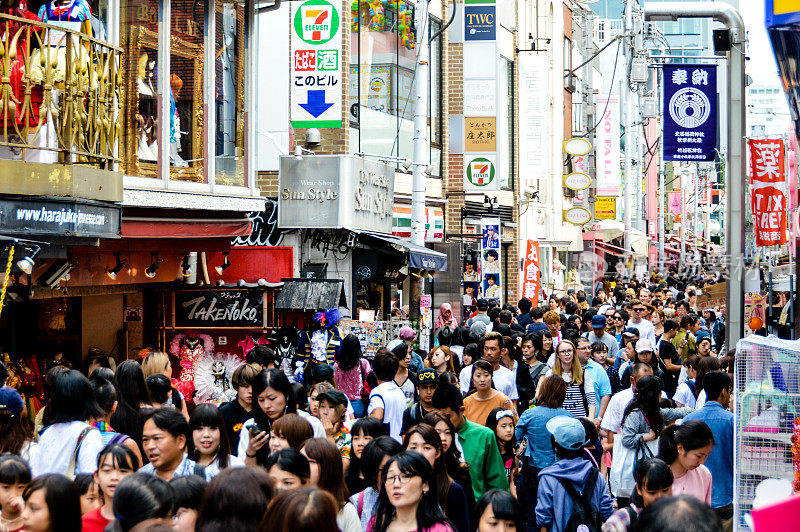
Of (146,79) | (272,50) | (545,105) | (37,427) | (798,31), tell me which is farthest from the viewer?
(545,105)

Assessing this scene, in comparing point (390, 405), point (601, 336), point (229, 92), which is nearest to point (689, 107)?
point (601, 336)

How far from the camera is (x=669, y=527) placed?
377cm

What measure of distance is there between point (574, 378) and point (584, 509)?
14.6 feet

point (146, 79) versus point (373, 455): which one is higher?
point (146, 79)

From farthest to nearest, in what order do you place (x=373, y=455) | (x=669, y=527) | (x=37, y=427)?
(x=37, y=427) < (x=373, y=455) < (x=669, y=527)

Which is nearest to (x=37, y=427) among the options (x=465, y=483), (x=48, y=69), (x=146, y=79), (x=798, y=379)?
(x=48, y=69)

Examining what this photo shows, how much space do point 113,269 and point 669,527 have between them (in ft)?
30.5

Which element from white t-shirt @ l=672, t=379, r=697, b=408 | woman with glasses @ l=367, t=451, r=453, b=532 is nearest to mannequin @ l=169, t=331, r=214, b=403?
white t-shirt @ l=672, t=379, r=697, b=408

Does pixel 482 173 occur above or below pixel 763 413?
above

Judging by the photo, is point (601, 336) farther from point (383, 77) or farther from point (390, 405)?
point (383, 77)

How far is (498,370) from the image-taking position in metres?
11.2

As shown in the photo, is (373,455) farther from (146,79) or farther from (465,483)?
(146,79)

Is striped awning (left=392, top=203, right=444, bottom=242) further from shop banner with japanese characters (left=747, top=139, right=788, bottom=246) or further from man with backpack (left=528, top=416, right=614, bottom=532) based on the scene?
man with backpack (left=528, top=416, right=614, bottom=532)

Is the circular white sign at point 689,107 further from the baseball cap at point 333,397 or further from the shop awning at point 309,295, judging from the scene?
the baseball cap at point 333,397
